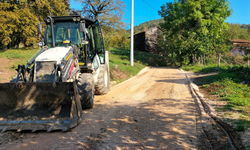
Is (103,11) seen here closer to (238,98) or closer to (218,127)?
(238,98)

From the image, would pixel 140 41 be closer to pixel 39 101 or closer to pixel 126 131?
pixel 39 101

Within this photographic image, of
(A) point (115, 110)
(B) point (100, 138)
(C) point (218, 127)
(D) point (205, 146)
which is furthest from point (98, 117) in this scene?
(C) point (218, 127)

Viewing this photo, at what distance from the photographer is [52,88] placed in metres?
4.89

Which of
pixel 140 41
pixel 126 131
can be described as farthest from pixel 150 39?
pixel 126 131

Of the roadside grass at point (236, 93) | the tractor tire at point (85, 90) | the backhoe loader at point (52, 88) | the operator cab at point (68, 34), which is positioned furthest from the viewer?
the operator cab at point (68, 34)

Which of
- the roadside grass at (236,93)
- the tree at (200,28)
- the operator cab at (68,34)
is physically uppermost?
the tree at (200,28)

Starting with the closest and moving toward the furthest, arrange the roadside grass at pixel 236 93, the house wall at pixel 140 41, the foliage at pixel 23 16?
the roadside grass at pixel 236 93
the foliage at pixel 23 16
the house wall at pixel 140 41

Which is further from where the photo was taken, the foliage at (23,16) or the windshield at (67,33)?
the foliage at (23,16)

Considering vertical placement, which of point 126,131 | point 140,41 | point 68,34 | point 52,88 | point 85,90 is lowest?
point 126,131

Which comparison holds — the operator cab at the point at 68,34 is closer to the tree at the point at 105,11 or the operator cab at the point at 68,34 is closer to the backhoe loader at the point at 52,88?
the backhoe loader at the point at 52,88

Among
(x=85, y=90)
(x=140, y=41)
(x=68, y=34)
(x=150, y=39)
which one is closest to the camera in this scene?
(x=85, y=90)

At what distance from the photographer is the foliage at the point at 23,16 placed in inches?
784

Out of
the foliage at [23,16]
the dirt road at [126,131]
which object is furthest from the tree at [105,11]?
the dirt road at [126,131]

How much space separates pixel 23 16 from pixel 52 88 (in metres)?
19.9
